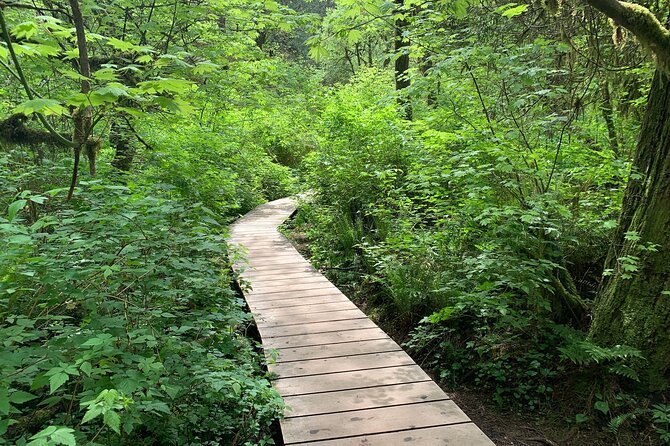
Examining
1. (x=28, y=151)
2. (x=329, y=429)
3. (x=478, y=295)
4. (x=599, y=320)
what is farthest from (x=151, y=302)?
(x=28, y=151)

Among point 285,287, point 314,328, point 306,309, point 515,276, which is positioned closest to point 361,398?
point 314,328

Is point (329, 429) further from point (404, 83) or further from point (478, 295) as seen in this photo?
point (404, 83)

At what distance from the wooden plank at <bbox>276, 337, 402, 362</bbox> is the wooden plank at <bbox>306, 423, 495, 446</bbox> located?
115cm

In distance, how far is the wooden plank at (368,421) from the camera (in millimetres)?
2676

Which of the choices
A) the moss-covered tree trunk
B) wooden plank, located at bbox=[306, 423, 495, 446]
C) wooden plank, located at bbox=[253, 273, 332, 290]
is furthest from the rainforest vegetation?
wooden plank, located at bbox=[253, 273, 332, 290]

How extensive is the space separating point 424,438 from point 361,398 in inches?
22.7

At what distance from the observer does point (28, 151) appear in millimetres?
6746

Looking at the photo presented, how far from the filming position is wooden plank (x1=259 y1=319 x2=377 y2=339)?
4.23 m

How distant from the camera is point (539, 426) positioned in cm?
354

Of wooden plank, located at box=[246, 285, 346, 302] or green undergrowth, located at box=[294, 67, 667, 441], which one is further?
wooden plank, located at box=[246, 285, 346, 302]

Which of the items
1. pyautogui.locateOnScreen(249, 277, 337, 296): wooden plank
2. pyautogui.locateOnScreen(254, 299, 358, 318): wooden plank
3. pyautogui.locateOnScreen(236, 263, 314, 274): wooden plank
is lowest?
pyautogui.locateOnScreen(236, 263, 314, 274): wooden plank

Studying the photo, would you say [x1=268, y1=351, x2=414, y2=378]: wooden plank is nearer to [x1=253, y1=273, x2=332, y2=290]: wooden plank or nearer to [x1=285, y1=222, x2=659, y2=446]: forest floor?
[x1=285, y1=222, x2=659, y2=446]: forest floor

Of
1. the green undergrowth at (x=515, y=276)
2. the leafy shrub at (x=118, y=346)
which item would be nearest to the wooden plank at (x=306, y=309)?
the green undergrowth at (x=515, y=276)

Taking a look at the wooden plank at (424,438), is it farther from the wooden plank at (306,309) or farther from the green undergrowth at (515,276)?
the wooden plank at (306,309)
